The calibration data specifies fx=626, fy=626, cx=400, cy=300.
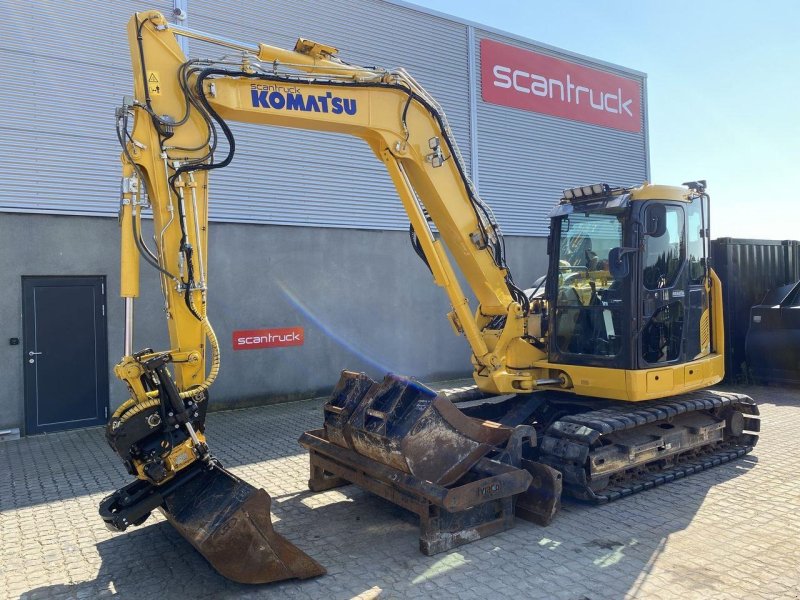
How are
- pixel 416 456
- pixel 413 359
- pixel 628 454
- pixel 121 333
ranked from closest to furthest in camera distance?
pixel 416 456 < pixel 628 454 < pixel 121 333 < pixel 413 359

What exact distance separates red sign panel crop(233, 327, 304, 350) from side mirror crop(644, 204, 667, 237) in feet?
22.2

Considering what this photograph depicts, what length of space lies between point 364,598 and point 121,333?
7049 mm

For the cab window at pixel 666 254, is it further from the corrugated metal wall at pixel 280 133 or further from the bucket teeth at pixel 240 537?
the corrugated metal wall at pixel 280 133

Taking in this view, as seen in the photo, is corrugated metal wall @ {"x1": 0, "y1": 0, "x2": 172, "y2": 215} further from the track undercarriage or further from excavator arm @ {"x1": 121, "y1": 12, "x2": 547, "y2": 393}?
the track undercarriage

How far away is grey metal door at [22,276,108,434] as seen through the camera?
29.3 ft

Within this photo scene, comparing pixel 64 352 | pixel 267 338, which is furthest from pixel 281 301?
pixel 64 352

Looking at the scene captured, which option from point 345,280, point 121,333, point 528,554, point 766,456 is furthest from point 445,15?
point 528,554

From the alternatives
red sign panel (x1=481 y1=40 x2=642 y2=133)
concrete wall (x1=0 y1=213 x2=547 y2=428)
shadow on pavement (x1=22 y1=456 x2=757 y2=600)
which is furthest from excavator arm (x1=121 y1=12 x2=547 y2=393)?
red sign panel (x1=481 y1=40 x2=642 y2=133)

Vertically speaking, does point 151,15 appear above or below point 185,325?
above

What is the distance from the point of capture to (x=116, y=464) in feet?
24.0

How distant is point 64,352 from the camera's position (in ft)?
30.1

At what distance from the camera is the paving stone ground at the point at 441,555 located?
414 centimetres

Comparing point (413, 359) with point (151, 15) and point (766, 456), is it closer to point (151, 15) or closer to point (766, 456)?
point (766, 456)

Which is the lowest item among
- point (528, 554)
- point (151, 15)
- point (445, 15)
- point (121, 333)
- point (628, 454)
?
point (528, 554)
